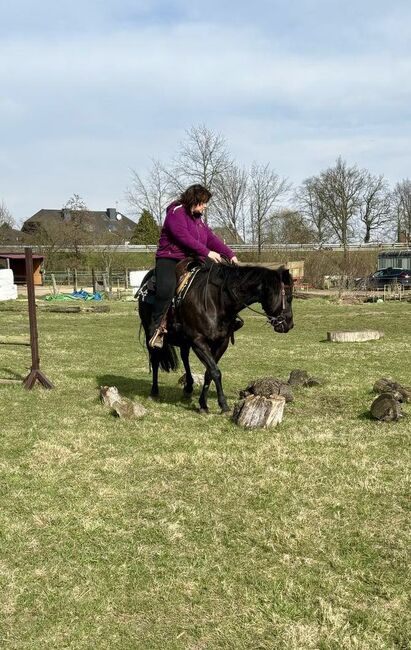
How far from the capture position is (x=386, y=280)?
130 ft

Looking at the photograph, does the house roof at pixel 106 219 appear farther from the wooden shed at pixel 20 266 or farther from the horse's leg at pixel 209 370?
the horse's leg at pixel 209 370

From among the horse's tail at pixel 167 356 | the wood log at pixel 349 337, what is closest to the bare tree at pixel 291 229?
the wood log at pixel 349 337

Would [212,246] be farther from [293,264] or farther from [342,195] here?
[342,195]

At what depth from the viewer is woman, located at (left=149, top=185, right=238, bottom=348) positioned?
6734 millimetres

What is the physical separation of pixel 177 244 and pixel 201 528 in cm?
400

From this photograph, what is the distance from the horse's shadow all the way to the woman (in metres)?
1.06

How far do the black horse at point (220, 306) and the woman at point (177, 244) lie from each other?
16 centimetres

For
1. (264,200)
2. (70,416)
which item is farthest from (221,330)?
(264,200)

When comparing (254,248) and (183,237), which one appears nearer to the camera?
(183,237)

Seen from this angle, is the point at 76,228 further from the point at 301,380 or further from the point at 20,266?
the point at 301,380

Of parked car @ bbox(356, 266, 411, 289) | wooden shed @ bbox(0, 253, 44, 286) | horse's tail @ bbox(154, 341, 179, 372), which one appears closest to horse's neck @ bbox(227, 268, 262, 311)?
horse's tail @ bbox(154, 341, 179, 372)

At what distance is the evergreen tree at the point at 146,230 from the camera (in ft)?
227

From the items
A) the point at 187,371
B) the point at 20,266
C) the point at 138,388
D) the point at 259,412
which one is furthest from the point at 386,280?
the point at 259,412

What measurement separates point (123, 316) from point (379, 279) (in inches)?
894
